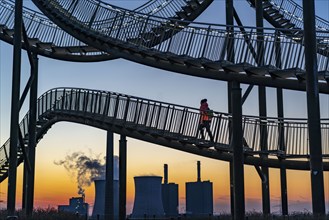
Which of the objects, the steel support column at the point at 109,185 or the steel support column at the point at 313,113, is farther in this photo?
the steel support column at the point at 109,185

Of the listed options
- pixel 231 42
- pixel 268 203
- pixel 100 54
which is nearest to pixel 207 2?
pixel 100 54

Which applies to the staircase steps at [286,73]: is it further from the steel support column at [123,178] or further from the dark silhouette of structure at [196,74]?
the steel support column at [123,178]

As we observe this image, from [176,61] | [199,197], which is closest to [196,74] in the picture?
[176,61]

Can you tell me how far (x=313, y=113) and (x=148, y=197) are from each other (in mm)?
16563

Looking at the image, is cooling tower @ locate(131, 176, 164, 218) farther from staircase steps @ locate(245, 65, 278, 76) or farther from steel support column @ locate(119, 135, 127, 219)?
staircase steps @ locate(245, 65, 278, 76)

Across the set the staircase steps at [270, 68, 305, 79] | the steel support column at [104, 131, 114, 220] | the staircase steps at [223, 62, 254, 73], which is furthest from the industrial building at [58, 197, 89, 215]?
the staircase steps at [270, 68, 305, 79]

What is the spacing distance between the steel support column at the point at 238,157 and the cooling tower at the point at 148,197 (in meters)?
12.7

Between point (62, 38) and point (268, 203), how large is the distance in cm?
1285

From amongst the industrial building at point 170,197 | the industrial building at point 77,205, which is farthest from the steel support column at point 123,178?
the industrial building at point 170,197

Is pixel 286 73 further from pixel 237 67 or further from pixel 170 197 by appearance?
pixel 170 197

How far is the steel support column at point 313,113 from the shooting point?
13961 mm

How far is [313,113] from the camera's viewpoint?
47.0 ft

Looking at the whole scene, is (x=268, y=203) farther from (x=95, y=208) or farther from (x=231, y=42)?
(x=95, y=208)

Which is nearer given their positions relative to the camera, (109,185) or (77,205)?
(109,185)
